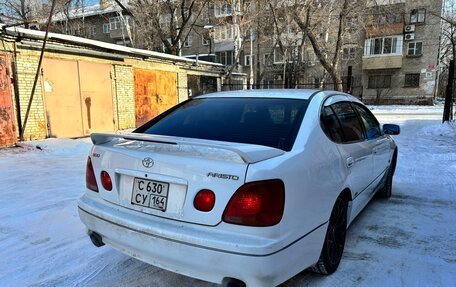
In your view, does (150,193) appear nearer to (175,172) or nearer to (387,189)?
(175,172)

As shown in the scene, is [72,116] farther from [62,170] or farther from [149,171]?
[149,171]

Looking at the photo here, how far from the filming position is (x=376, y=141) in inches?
155

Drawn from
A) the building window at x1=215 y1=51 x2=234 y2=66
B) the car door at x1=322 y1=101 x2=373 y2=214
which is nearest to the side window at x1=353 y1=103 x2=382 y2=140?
the car door at x1=322 y1=101 x2=373 y2=214

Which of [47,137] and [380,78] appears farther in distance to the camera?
[380,78]

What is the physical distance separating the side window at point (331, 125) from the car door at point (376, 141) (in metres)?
0.77

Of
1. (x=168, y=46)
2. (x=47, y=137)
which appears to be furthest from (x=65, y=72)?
(x=168, y=46)

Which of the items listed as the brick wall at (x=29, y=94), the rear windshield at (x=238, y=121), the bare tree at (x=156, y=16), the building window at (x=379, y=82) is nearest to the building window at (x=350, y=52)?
the building window at (x=379, y=82)

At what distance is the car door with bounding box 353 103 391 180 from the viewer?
383cm

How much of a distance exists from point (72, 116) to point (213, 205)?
9.62 meters

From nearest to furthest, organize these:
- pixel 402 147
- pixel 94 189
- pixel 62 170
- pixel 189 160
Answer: pixel 189 160, pixel 94 189, pixel 62 170, pixel 402 147

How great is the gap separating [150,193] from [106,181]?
0.47m

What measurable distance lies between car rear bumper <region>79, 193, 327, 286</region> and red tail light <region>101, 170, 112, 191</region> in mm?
154

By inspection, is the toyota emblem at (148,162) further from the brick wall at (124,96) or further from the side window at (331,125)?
the brick wall at (124,96)

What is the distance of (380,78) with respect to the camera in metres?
32.9
